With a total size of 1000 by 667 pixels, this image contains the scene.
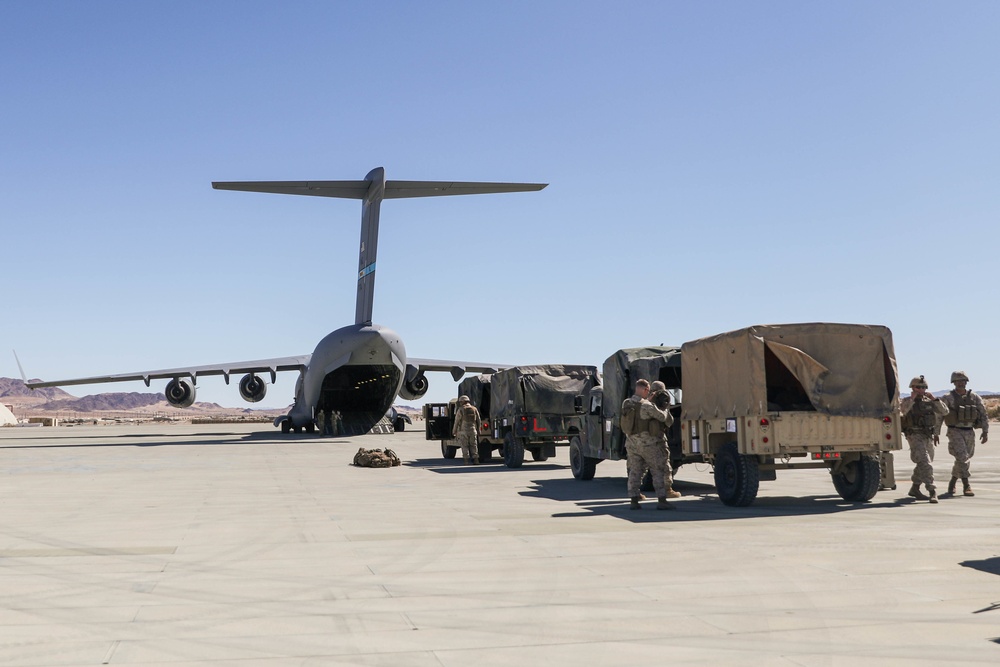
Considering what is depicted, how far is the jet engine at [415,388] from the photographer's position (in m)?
49.7

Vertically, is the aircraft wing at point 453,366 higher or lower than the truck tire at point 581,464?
higher

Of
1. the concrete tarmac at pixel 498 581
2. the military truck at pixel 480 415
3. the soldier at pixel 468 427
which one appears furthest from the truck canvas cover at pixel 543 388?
the concrete tarmac at pixel 498 581

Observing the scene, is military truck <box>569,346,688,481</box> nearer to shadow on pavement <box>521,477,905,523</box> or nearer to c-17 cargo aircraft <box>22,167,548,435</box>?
shadow on pavement <box>521,477,905,523</box>

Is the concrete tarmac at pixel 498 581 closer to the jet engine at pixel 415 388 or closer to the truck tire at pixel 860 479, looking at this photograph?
the truck tire at pixel 860 479

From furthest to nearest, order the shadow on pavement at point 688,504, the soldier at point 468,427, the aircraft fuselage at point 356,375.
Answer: the aircraft fuselage at point 356,375, the soldier at point 468,427, the shadow on pavement at point 688,504

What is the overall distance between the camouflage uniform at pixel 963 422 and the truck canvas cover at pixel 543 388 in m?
8.11

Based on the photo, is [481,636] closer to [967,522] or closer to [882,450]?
[967,522]

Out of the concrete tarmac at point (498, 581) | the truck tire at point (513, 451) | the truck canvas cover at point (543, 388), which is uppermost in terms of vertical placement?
the truck canvas cover at point (543, 388)

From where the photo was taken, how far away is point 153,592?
Answer: 6965 millimetres

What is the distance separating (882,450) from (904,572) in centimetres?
556

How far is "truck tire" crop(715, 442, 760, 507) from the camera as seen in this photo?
41.1 ft

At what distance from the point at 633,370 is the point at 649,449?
9.48 feet

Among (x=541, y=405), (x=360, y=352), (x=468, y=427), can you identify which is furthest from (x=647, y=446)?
(x=360, y=352)

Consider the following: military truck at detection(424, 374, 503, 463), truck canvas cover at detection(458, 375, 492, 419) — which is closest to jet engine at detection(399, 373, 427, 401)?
military truck at detection(424, 374, 503, 463)
